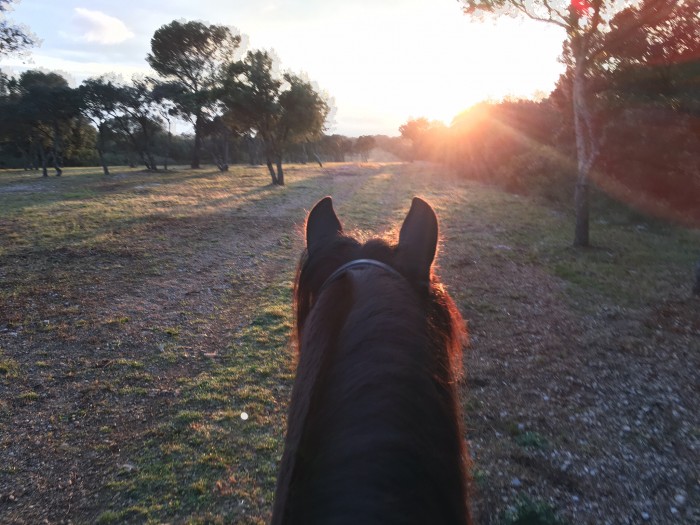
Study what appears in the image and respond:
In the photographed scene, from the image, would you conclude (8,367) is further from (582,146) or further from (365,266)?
(582,146)

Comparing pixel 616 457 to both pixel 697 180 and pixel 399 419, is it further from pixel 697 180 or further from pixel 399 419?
pixel 697 180

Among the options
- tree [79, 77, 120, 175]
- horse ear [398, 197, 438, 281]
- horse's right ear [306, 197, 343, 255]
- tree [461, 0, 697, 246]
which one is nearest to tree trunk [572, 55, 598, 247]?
tree [461, 0, 697, 246]

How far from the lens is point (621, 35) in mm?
9664

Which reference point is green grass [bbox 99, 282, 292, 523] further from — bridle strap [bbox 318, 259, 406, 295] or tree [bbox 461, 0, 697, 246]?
tree [bbox 461, 0, 697, 246]

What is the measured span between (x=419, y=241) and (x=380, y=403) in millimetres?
595

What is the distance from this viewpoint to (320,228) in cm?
171

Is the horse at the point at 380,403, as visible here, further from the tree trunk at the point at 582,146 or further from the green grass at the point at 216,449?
the tree trunk at the point at 582,146

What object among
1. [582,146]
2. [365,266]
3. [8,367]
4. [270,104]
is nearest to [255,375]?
[8,367]

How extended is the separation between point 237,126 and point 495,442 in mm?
24667

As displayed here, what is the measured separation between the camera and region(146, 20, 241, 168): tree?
3228 centimetres

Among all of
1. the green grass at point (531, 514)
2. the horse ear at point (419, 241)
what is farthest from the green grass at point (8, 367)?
the horse ear at point (419, 241)

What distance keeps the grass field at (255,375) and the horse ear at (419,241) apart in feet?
2.71

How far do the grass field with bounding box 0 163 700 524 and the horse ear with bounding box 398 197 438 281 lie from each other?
2.71 ft

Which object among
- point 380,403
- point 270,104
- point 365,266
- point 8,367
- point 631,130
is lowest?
point 8,367
